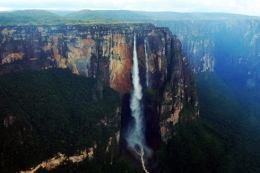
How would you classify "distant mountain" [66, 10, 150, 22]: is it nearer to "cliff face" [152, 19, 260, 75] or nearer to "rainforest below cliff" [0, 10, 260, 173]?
"cliff face" [152, 19, 260, 75]

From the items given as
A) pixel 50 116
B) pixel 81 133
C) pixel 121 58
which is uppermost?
pixel 121 58

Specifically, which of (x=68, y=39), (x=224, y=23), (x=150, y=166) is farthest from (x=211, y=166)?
(x=224, y=23)

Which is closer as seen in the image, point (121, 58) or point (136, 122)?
point (136, 122)

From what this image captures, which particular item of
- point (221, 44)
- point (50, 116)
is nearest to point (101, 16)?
point (221, 44)

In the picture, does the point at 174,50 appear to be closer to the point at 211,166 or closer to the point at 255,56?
the point at 211,166

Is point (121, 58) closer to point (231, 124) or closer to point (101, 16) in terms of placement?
point (231, 124)

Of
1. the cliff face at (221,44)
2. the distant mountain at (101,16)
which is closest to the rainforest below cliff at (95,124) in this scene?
the distant mountain at (101,16)
